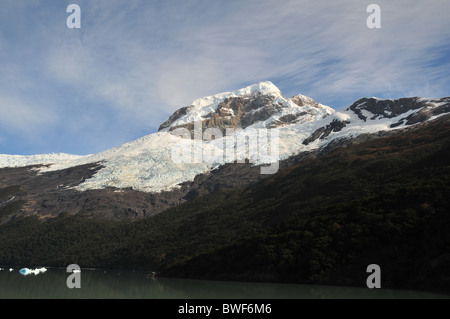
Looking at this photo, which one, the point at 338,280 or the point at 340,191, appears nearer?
the point at 338,280

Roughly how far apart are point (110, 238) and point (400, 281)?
15220 cm

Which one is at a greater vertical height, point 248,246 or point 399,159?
point 399,159

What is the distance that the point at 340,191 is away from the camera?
142m

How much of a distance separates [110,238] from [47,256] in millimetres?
28140
